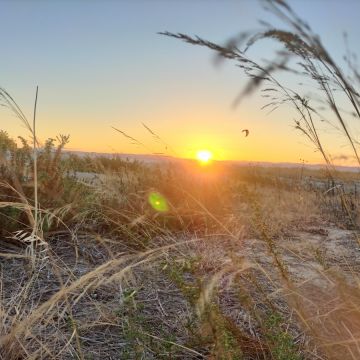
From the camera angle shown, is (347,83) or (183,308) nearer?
(347,83)

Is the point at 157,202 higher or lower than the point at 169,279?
higher

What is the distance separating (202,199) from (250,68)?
348 centimetres

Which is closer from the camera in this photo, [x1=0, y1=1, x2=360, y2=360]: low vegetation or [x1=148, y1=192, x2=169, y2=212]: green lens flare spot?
[x1=0, y1=1, x2=360, y2=360]: low vegetation

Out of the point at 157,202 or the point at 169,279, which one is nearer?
the point at 169,279

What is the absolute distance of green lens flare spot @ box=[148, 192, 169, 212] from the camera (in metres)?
4.24

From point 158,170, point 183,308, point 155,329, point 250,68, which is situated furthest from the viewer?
point 158,170

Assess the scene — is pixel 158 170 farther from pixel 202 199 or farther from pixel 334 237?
pixel 334 237

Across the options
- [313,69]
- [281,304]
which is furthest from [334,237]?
[313,69]

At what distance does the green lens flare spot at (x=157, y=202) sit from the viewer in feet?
13.9

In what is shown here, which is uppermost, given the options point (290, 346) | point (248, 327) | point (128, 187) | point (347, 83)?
point (347, 83)

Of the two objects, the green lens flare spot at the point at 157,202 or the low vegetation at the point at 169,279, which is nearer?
the low vegetation at the point at 169,279

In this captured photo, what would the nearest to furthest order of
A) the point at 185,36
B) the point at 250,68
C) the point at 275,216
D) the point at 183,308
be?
the point at 185,36
the point at 250,68
the point at 183,308
the point at 275,216

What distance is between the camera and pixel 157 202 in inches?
170

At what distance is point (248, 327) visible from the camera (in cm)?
232
